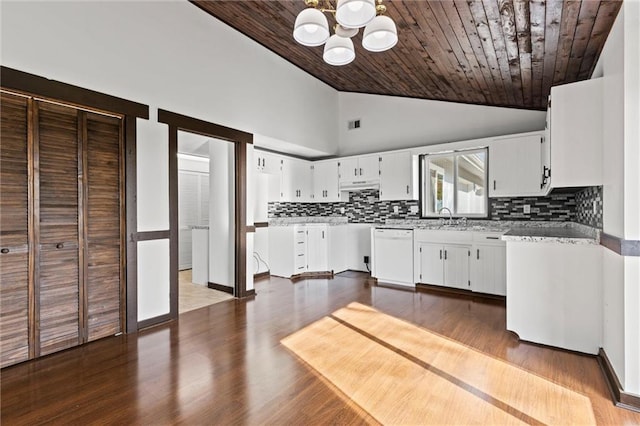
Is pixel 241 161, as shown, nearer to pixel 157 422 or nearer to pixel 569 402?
pixel 157 422

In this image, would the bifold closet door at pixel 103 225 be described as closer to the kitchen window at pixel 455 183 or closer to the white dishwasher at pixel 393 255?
the white dishwasher at pixel 393 255

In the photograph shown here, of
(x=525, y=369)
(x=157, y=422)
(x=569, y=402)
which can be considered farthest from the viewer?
(x=525, y=369)

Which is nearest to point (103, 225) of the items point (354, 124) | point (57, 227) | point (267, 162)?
point (57, 227)

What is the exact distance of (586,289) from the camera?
2.66 metres

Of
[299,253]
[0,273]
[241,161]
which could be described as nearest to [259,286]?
[299,253]

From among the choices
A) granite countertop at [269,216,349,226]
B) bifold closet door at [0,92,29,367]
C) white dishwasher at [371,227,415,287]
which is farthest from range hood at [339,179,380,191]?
bifold closet door at [0,92,29,367]

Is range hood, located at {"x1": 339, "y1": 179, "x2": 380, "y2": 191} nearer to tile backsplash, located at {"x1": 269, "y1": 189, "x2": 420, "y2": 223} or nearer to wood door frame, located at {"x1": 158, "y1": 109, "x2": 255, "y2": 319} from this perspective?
tile backsplash, located at {"x1": 269, "y1": 189, "x2": 420, "y2": 223}

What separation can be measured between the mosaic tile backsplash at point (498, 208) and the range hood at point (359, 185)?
24 centimetres

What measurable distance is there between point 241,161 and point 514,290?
357cm

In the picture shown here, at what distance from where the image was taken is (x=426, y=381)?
2.28 m

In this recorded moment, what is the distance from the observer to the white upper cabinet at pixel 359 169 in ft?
19.1

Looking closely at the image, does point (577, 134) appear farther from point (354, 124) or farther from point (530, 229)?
point (354, 124)

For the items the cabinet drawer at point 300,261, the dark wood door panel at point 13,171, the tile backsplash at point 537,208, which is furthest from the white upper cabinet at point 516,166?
the dark wood door panel at point 13,171

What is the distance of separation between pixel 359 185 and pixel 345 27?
3.76m
